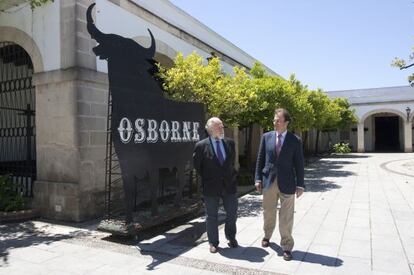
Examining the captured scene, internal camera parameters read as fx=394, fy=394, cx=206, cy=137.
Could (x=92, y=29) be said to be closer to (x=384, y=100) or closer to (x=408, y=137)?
(x=408, y=137)

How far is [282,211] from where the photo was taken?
4961 mm

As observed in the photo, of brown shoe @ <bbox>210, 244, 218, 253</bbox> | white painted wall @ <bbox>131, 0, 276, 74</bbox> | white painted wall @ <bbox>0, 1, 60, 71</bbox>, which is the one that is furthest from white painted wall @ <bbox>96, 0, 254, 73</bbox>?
brown shoe @ <bbox>210, 244, 218, 253</bbox>

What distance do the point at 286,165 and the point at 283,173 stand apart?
107 millimetres

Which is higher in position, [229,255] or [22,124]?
[22,124]

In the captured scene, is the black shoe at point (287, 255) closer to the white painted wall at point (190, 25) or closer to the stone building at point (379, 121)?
the white painted wall at point (190, 25)

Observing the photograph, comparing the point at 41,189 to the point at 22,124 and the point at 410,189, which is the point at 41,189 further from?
the point at 410,189

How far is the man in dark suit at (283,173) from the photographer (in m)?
4.88

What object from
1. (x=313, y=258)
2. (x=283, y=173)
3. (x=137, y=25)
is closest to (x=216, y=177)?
(x=283, y=173)

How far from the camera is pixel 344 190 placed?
10867 millimetres

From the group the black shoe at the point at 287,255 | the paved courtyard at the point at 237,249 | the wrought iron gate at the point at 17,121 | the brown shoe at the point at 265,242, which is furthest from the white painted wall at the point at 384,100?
the black shoe at the point at 287,255

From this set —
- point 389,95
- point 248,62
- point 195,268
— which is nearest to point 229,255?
point 195,268

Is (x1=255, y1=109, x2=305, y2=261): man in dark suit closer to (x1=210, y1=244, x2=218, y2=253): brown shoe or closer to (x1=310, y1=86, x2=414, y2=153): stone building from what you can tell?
(x1=210, y1=244, x2=218, y2=253): brown shoe

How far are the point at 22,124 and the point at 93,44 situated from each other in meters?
4.54

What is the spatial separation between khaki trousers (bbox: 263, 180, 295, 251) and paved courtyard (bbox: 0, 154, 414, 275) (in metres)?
→ 0.25
